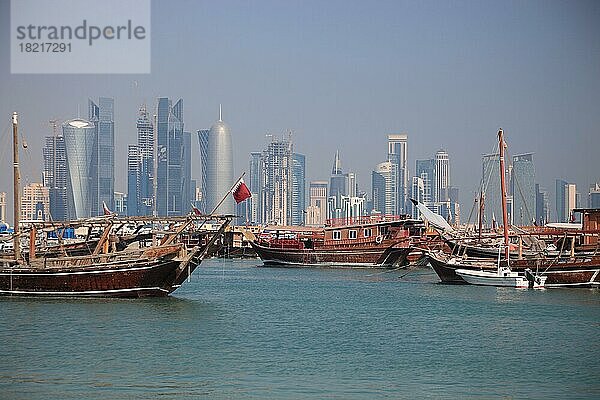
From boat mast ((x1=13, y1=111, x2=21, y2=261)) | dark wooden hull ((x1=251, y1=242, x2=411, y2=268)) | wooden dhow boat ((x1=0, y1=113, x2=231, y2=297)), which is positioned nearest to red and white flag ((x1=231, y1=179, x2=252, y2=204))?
wooden dhow boat ((x1=0, y1=113, x2=231, y2=297))

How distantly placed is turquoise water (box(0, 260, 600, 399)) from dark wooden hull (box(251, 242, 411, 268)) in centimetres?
3386

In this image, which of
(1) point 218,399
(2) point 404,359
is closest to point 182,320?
(2) point 404,359

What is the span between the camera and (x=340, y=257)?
84.1 metres

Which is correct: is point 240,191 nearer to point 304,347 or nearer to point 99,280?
point 99,280

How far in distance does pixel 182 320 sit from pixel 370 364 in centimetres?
1055

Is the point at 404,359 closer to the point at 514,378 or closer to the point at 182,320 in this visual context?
the point at 514,378

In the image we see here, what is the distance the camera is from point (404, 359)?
2656cm

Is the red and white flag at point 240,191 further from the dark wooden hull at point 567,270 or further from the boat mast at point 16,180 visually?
the dark wooden hull at point 567,270

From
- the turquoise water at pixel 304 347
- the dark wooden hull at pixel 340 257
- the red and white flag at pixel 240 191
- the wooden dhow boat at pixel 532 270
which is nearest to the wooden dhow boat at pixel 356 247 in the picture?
the dark wooden hull at pixel 340 257

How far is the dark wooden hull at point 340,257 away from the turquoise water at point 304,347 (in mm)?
33864

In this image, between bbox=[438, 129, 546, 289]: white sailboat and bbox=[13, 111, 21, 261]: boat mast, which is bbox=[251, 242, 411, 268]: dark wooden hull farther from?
bbox=[13, 111, 21, 261]: boat mast

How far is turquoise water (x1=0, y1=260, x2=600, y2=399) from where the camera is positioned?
22312 millimetres

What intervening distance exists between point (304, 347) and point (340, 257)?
55367 millimetres

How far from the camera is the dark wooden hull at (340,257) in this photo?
80438mm
